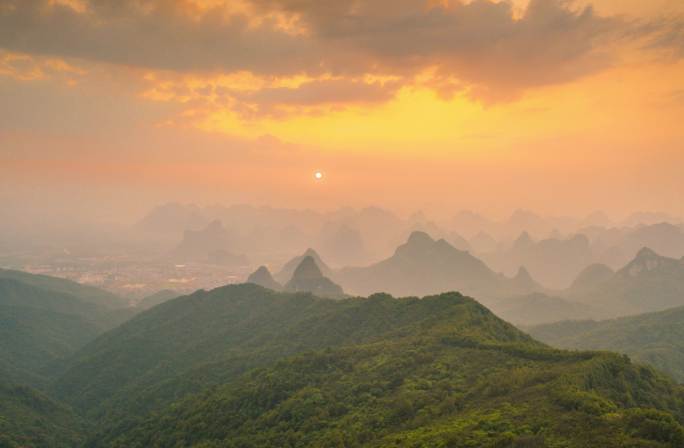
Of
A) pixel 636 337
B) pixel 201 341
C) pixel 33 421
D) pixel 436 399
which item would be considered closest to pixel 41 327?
pixel 201 341

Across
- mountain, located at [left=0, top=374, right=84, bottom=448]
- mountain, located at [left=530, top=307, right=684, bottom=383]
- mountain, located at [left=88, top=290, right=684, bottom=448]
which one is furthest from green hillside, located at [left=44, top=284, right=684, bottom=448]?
mountain, located at [left=530, top=307, right=684, bottom=383]

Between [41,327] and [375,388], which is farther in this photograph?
[41,327]

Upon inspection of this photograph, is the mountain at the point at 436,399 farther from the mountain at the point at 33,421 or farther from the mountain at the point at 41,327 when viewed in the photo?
the mountain at the point at 41,327

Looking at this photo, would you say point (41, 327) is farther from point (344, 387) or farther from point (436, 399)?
point (436, 399)

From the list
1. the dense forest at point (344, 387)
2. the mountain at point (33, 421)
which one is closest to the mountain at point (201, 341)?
the dense forest at point (344, 387)

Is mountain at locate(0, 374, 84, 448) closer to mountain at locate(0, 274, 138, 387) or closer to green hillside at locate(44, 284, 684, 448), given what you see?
green hillside at locate(44, 284, 684, 448)

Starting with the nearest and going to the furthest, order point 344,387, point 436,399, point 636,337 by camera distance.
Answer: point 436,399 < point 344,387 < point 636,337
